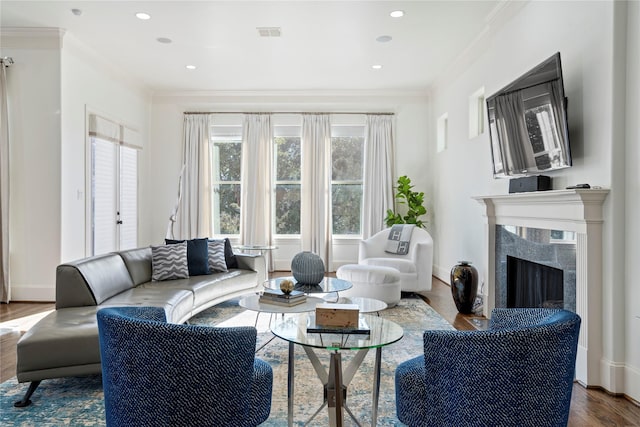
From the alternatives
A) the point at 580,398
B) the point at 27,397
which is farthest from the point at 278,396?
the point at 580,398

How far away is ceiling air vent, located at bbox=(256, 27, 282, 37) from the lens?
171 inches

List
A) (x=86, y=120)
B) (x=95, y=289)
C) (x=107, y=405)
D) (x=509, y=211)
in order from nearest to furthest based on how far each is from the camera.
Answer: (x=107, y=405) < (x=95, y=289) < (x=509, y=211) < (x=86, y=120)

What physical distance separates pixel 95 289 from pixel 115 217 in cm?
319

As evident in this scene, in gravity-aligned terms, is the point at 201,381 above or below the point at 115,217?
below

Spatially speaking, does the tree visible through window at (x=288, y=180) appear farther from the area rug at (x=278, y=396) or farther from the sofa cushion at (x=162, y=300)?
the area rug at (x=278, y=396)

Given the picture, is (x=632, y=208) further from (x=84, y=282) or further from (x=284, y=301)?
(x=84, y=282)

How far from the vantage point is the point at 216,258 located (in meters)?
4.38

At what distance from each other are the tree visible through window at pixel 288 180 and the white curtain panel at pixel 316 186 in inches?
8.3

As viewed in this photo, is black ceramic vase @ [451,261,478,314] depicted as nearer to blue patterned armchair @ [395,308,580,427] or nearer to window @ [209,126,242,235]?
blue patterned armchair @ [395,308,580,427]

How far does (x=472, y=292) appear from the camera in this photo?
426 cm

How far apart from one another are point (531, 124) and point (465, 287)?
181 centimetres

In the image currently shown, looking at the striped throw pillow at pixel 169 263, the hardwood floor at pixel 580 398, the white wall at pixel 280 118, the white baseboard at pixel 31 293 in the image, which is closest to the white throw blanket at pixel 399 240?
the hardwood floor at pixel 580 398

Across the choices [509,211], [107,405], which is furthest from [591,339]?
[107,405]

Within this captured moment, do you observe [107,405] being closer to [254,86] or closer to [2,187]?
[2,187]
